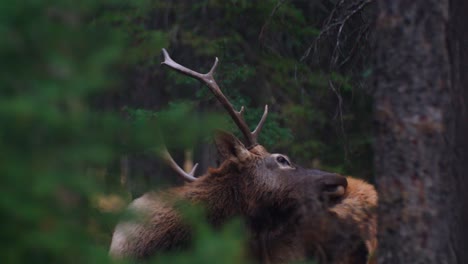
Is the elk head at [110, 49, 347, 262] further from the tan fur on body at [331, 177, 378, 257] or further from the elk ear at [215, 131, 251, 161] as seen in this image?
the tan fur on body at [331, 177, 378, 257]

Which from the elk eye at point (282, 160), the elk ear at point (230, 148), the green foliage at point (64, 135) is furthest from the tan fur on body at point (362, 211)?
the green foliage at point (64, 135)

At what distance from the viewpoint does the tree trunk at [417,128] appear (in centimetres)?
458

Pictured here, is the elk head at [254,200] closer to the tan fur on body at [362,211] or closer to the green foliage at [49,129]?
the tan fur on body at [362,211]

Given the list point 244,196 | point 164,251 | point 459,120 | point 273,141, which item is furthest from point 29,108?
point 273,141

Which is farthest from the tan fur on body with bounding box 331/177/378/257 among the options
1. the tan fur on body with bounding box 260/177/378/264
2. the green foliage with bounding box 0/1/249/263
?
the green foliage with bounding box 0/1/249/263

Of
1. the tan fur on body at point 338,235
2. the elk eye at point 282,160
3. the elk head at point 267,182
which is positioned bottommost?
the tan fur on body at point 338,235

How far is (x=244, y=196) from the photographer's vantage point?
7.47 meters

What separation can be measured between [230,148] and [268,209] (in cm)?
71

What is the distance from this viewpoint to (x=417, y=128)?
4602mm

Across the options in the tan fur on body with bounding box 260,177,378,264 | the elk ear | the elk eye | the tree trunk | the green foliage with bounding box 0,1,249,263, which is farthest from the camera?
the elk eye

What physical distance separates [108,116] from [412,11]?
2.47 m

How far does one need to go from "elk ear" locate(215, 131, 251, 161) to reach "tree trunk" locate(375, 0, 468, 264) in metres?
2.83

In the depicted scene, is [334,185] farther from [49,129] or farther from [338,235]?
[49,129]

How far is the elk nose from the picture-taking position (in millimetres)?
7277
